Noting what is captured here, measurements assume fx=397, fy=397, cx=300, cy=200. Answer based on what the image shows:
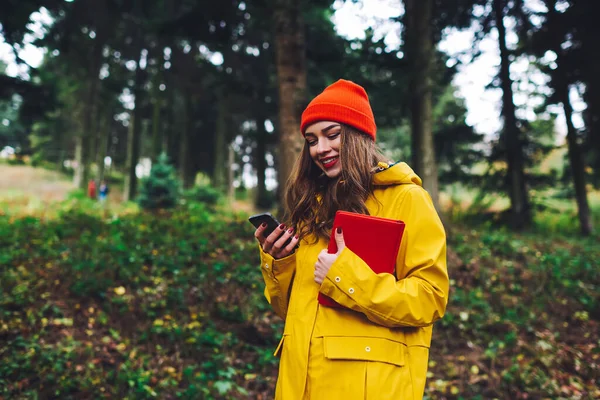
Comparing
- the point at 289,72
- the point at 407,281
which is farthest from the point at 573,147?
the point at 407,281

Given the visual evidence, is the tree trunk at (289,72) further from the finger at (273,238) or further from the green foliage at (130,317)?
the finger at (273,238)

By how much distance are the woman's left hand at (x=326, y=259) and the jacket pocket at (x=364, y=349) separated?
264 mm

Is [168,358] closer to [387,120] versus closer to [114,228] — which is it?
[114,228]

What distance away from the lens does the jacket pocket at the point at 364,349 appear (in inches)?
64.1

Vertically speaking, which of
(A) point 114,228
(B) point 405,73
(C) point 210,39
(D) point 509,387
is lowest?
(D) point 509,387

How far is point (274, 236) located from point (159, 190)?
36.3 feet

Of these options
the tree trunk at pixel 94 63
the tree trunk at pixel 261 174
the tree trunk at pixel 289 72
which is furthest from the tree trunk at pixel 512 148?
the tree trunk at pixel 94 63

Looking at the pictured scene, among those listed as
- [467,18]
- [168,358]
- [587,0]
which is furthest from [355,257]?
A: [467,18]

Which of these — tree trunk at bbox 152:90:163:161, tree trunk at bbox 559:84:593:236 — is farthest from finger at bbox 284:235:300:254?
tree trunk at bbox 152:90:163:161

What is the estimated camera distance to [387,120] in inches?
530

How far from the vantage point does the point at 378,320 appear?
5.27 ft

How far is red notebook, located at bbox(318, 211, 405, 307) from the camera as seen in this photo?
5.27ft

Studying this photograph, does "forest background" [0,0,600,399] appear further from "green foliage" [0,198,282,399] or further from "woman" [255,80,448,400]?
"woman" [255,80,448,400]

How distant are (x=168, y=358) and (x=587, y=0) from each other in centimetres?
1198
